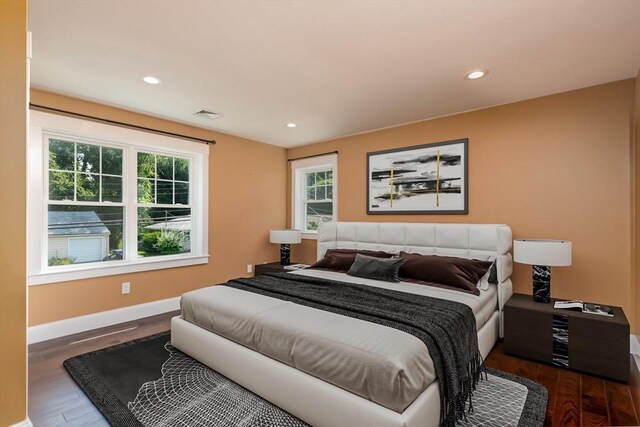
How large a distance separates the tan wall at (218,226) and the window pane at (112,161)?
15.2 inches

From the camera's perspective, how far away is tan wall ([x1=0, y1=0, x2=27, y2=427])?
1.59m

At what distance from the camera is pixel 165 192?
4238 mm

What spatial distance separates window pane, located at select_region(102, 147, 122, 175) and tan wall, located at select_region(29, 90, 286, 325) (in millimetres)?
385

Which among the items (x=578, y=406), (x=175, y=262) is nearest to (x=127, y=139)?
(x=175, y=262)

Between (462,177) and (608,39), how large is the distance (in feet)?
5.77

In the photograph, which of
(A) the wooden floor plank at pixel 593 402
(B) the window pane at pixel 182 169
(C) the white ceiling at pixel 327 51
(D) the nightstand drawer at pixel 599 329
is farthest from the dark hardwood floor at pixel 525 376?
(C) the white ceiling at pixel 327 51

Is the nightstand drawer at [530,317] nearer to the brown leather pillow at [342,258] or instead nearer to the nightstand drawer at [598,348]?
the nightstand drawer at [598,348]

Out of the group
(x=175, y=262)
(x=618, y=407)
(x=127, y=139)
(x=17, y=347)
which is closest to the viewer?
(x=17, y=347)

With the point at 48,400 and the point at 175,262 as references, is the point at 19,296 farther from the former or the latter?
the point at 175,262

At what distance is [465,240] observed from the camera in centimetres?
350

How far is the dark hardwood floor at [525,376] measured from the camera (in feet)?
6.44

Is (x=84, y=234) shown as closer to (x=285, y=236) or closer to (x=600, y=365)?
(x=285, y=236)

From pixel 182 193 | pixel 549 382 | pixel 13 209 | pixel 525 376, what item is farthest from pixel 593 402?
pixel 182 193

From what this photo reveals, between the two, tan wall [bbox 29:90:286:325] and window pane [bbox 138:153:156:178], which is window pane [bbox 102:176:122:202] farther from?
tan wall [bbox 29:90:286:325]
